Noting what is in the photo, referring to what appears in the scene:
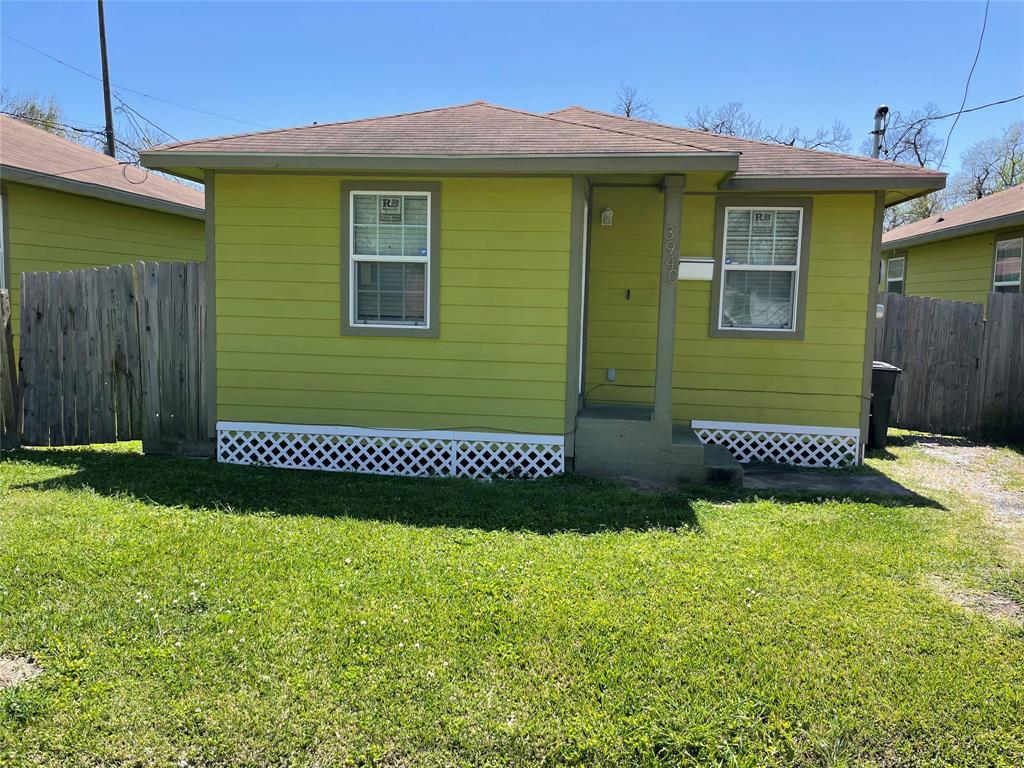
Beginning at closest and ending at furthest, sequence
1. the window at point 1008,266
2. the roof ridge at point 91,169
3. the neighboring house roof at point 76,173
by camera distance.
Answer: the roof ridge at point 91,169 → the neighboring house roof at point 76,173 → the window at point 1008,266

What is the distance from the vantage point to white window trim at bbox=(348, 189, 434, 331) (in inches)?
265

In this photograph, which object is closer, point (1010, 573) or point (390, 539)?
point (1010, 573)

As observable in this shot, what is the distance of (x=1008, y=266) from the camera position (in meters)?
11.4

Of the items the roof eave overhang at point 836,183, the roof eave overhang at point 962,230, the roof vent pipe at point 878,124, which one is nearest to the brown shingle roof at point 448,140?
the roof eave overhang at point 836,183

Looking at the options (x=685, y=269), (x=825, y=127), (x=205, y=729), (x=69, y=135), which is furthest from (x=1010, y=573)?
(x=825, y=127)

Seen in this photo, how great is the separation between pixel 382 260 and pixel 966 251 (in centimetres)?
1079

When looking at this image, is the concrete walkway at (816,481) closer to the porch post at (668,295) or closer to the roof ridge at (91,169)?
the porch post at (668,295)

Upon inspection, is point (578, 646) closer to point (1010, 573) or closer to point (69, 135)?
point (1010, 573)

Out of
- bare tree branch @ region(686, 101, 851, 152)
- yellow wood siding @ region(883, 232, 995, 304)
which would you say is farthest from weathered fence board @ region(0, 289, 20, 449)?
bare tree branch @ region(686, 101, 851, 152)

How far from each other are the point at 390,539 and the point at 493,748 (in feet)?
7.43

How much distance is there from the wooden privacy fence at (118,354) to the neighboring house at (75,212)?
2254 millimetres

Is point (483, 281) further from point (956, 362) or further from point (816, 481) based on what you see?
point (956, 362)

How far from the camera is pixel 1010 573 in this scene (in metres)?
4.48

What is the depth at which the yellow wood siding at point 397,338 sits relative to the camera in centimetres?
666
